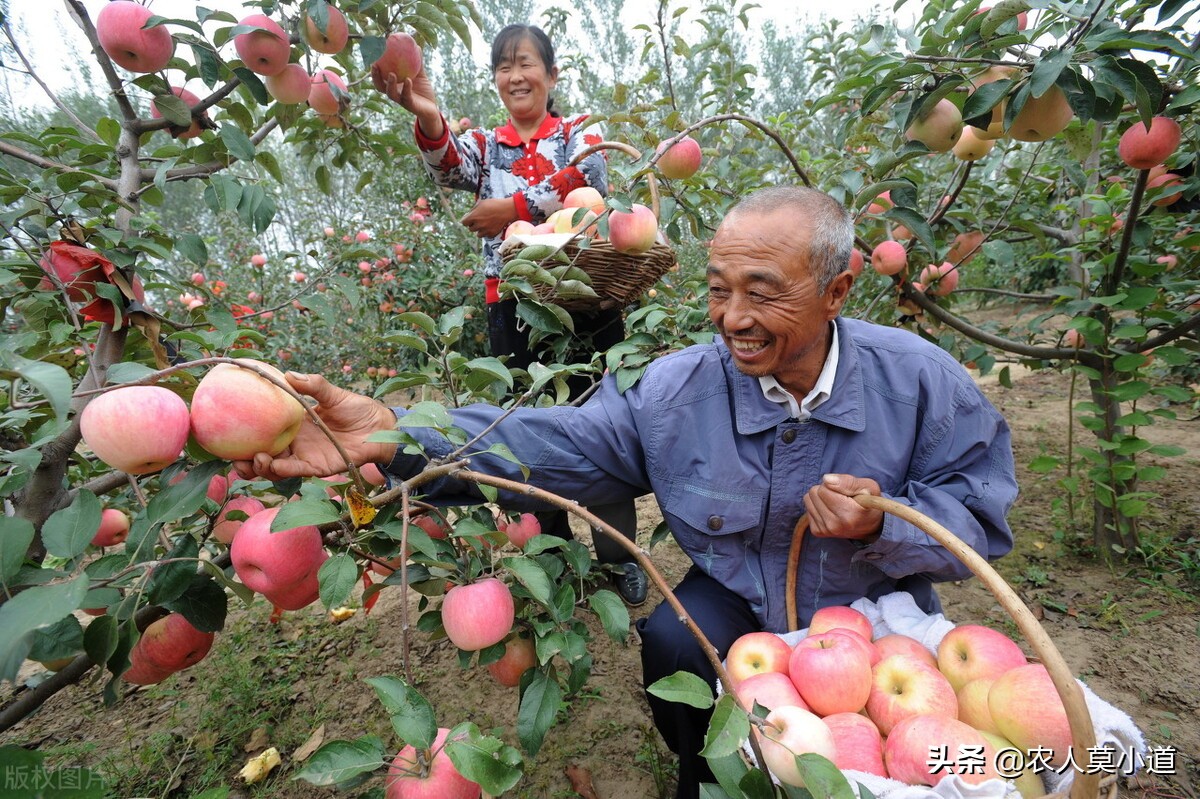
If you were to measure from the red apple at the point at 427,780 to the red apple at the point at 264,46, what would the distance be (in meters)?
1.41

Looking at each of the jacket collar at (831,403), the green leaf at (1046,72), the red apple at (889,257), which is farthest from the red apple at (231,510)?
the red apple at (889,257)

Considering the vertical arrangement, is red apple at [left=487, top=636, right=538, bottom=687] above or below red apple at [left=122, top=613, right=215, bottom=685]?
below

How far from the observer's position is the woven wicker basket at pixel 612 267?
1550 millimetres

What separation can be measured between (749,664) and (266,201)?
140 centimetres

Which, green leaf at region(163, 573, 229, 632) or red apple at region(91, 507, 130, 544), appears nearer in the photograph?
green leaf at region(163, 573, 229, 632)

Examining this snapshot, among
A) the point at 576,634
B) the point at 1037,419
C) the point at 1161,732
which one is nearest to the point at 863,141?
the point at 576,634

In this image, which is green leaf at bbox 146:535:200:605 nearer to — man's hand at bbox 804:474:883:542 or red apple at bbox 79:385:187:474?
red apple at bbox 79:385:187:474

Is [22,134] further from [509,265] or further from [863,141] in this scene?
[863,141]

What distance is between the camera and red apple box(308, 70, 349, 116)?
1.59 meters

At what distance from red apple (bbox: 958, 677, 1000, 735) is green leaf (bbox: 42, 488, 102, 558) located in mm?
1317

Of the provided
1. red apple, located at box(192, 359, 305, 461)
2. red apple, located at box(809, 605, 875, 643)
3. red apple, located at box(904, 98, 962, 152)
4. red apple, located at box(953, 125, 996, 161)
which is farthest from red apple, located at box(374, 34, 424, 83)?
red apple, located at box(809, 605, 875, 643)

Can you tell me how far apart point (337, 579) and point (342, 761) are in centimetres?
22

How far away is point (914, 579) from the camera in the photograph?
1.37 meters

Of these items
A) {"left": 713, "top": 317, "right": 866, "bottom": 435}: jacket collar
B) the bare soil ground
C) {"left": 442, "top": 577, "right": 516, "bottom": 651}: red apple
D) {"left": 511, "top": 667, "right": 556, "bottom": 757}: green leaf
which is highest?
{"left": 713, "top": 317, "right": 866, "bottom": 435}: jacket collar
